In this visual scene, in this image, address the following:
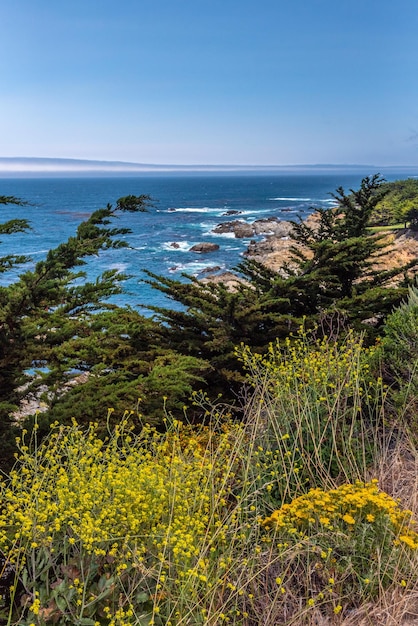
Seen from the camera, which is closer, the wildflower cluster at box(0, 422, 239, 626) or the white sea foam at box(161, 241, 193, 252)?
the wildflower cluster at box(0, 422, 239, 626)

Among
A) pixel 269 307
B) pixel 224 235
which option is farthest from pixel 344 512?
pixel 224 235

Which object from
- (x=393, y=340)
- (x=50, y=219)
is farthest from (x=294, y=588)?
(x=50, y=219)

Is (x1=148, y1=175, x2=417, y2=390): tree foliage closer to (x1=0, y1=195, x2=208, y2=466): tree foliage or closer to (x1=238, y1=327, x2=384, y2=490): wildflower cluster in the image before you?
(x1=0, y1=195, x2=208, y2=466): tree foliage

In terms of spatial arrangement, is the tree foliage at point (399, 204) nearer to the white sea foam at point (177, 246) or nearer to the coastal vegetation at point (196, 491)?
the white sea foam at point (177, 246)

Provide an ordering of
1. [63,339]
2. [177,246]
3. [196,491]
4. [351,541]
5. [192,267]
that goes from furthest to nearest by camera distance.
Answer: [177,246]
[192,267]
[63,339]
[196,491]
[351,541]

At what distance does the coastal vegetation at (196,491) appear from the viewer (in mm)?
2363

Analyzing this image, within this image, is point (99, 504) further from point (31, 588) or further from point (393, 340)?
point (393, 340)

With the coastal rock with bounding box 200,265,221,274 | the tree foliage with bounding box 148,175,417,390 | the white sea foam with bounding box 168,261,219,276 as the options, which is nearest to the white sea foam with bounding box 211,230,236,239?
the white sea foam with bounding box 168,261,219,276

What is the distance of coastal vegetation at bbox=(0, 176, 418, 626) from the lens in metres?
2.36

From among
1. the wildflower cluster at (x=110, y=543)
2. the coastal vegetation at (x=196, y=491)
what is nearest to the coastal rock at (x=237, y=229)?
the coastal vegetation at (x=196, y=491)

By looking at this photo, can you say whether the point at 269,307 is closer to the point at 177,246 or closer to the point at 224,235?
the point at 177,246

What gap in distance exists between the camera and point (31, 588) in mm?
2438

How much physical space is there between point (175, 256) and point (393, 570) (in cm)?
3723

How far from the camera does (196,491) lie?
288 cm
